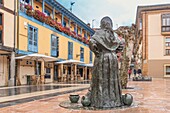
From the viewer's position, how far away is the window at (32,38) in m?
20.1

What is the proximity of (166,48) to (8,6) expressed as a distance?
2763 cm

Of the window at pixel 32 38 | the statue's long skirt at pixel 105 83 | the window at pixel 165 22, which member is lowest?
the statue's long skirt at pixel 105 83

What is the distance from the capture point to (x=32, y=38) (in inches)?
809

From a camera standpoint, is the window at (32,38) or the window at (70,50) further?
the window at (70,50)

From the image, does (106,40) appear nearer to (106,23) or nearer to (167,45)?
(106,23)

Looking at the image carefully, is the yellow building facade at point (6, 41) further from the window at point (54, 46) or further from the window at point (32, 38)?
the window at point (54, 46)

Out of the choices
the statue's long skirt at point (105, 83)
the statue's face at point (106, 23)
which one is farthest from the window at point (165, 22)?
the statue's long skirt at point (105, 83)

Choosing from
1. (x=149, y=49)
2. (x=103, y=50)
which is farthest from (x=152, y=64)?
(x=103, y=50)

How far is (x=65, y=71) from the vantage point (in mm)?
29750

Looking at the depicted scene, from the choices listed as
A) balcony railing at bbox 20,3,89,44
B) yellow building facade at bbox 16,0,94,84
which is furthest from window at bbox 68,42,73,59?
balcony railing at bbox 20,3,89,44

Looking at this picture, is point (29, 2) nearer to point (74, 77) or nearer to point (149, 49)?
point (74, 77)

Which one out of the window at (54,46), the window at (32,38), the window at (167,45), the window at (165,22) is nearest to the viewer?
the window at (32,38)

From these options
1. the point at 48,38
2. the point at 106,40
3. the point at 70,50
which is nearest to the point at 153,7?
the point at 70,50

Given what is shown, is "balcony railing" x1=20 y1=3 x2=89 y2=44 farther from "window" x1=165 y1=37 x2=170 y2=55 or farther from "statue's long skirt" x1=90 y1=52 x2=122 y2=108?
"window" x1=165 y1=37 x2=170 y2=55
